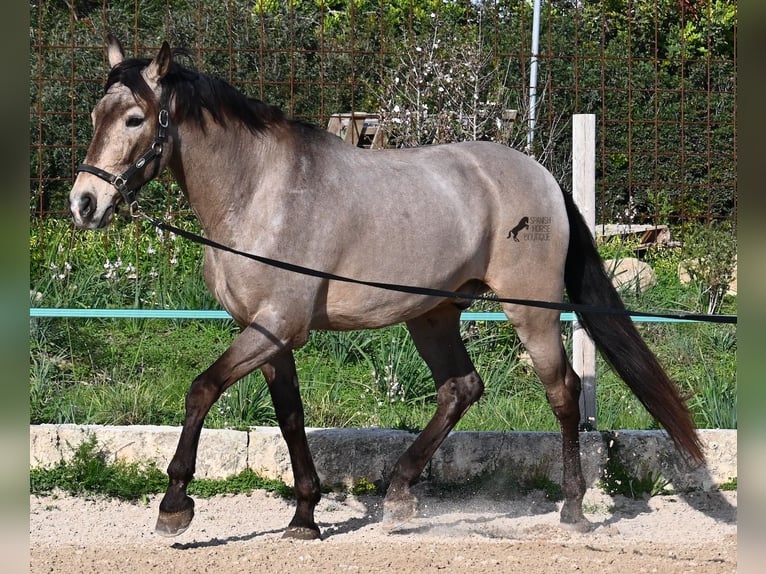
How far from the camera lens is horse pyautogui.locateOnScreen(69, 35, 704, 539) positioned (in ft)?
15.0

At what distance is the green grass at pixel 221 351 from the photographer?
6434 millimetres

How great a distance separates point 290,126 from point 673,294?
13.5 ft

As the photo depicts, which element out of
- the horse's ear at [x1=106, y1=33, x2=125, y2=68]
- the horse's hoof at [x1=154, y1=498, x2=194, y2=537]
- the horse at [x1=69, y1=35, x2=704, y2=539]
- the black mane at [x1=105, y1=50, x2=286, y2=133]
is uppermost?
the horse's ear at [x1=106, y1=33, x2=125, y2=68]

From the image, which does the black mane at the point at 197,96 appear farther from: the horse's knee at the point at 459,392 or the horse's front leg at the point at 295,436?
the horse's knee at the point at 459,392

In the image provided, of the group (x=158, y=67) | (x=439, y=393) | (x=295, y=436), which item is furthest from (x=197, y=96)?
(x=439, y=393)

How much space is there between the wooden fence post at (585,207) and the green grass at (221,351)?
1.30 ft

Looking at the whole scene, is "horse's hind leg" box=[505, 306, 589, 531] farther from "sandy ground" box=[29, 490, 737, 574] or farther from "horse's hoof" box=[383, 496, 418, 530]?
"horse's hoof" box=[383, 496, 418, 530]

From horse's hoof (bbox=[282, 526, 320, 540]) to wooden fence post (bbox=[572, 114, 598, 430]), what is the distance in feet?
6.10

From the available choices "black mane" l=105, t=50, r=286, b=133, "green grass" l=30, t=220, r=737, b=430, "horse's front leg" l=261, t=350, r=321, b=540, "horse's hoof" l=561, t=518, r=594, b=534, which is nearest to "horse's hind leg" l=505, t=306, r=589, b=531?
"horse's hoof" l=561, t=518, r=594, b=534

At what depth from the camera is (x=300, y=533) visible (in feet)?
16.9

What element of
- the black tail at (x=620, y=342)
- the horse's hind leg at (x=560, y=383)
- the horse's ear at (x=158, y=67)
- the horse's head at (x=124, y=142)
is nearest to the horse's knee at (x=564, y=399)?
the horse's hind leg at (x=560, y=383)

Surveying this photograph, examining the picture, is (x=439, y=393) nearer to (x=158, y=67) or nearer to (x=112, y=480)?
(x=112, y=480)

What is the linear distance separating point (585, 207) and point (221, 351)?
2.72m

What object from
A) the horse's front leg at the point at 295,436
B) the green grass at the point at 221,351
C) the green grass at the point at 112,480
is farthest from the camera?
the green grass at the point at 221,351
